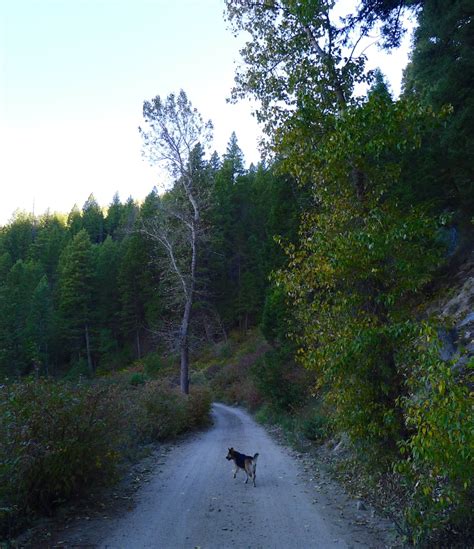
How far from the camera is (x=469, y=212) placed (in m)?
15.3

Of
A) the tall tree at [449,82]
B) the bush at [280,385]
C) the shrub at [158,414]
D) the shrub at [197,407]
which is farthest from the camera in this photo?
the bush at [280,385]

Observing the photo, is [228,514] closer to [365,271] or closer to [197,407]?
[365,271]

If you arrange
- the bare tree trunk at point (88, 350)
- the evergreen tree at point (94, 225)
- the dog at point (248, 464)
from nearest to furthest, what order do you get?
1. the dog at point (248, 464)
2. the bare tree trunk at point (88, 350)
3. the evergreen tree at point (94, 225)

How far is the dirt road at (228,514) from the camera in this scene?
5.41 meters

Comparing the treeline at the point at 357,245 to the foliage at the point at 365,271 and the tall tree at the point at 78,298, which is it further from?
the tall tree at the point at 78,298

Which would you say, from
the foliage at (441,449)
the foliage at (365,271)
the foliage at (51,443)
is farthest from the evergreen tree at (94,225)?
the foliage at (441,449)

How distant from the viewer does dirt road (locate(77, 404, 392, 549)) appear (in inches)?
213

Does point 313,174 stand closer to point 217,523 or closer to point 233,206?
point 217,523

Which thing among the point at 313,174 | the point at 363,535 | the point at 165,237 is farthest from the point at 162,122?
the point at 363,535

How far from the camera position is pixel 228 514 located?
649 centimetres

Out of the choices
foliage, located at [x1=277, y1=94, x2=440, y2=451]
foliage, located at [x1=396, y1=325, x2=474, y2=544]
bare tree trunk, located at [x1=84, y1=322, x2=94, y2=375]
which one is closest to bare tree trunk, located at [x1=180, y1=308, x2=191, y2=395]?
foliage, located at [x1=277, y1=94, x2=440, y2=451]

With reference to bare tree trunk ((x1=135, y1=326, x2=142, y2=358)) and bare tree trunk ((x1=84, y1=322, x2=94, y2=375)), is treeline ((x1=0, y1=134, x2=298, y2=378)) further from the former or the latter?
bare tree trunk ((x1=135, y1=326, x2=142, y2=358))

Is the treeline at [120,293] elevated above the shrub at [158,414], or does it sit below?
above

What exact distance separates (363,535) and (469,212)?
13055mm
